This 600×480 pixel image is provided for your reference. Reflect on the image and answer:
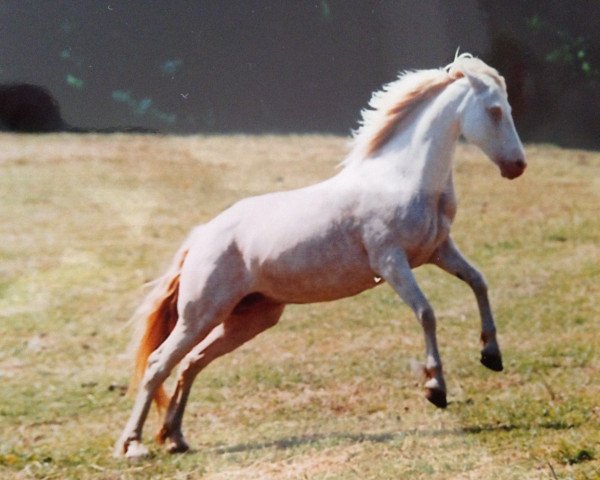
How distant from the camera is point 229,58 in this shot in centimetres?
378

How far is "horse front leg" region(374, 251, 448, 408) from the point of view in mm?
3289

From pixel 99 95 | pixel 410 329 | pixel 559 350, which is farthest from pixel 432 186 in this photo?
A: pixel 99 95

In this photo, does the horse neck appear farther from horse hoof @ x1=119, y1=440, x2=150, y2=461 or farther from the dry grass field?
horse hoof @ x1=119, y1=440, x2=150, y2=461

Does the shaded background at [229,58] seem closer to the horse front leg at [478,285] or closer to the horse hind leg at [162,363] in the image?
the horse front leg at [478,285]

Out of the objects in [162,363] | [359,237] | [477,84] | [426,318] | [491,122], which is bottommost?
[162,363]

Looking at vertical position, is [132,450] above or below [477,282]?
below

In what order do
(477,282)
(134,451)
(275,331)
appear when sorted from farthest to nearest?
(275,331) < (134,451) < (477,282)

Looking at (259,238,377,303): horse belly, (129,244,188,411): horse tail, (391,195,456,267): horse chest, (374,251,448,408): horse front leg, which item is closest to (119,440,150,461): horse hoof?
(129,244,188,411): horse tail

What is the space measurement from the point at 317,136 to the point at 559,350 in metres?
1.26

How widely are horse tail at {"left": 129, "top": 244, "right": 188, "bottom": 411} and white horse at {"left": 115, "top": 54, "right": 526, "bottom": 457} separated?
0.06 metres

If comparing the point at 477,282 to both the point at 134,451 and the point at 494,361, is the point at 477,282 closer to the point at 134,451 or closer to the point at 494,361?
the point at 494,361

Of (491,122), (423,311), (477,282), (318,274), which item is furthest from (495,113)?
(318,274)

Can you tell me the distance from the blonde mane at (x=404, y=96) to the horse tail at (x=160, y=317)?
2.53ft

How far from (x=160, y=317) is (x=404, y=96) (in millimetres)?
1165
